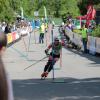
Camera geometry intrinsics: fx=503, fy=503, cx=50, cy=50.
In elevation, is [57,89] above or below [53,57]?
below

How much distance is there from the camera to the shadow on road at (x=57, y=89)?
42.3 feet

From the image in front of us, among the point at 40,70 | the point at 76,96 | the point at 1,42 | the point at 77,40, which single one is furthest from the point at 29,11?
the point at 1,42

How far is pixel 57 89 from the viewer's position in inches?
577

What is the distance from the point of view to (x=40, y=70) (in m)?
20.8

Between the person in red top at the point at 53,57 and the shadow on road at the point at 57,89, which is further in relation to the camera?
the person in red top at the point at 53,57

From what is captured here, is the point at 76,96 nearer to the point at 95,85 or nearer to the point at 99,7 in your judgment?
the point at 95,85

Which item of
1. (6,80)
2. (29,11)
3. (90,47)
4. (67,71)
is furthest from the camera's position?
(29,11)

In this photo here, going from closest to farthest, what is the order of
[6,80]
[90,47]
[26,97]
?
1. [6,80]
2. [26,97]
3. [90,47]

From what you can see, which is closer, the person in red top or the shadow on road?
the shadow on road

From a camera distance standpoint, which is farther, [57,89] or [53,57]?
[53,57]

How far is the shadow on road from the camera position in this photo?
1289 cm

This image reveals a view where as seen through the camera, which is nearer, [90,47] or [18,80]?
[18,80]

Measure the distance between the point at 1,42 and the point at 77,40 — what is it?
34.7 metres

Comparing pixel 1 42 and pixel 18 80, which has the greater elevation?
pixel 1 42
